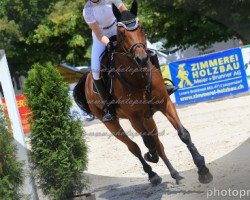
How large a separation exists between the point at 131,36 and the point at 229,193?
2.13 m

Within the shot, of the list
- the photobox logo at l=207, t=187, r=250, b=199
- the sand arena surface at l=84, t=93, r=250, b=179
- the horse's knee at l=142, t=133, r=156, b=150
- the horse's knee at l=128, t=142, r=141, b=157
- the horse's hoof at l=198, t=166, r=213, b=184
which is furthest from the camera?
the sand arena surface at l=84, t=93, r=250, b=179

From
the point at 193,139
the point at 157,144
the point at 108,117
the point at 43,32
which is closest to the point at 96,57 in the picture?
the point at 108,117

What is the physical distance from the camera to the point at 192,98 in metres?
19.5

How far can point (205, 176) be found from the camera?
6441 millimetres

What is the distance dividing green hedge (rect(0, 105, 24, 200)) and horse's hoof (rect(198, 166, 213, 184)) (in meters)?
2.17

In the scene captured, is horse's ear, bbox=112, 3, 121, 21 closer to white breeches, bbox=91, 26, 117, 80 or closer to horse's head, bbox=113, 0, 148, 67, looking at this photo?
horse's head, bbox=113, 0, 148, 67

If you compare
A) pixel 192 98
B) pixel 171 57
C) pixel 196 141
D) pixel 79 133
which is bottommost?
pixel 171 57

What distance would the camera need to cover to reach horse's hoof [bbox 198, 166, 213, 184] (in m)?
6.43

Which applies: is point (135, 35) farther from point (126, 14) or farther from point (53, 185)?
point (53, 185)

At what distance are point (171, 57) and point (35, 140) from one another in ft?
96.0

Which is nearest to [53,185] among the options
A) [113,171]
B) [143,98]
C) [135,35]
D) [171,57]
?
[143,98]

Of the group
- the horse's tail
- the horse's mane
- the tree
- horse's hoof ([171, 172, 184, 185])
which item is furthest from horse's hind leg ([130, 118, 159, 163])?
the tree

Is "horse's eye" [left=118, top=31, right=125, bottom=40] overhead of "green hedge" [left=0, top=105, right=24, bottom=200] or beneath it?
overhead

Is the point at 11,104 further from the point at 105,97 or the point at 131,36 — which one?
the point at 131,36
